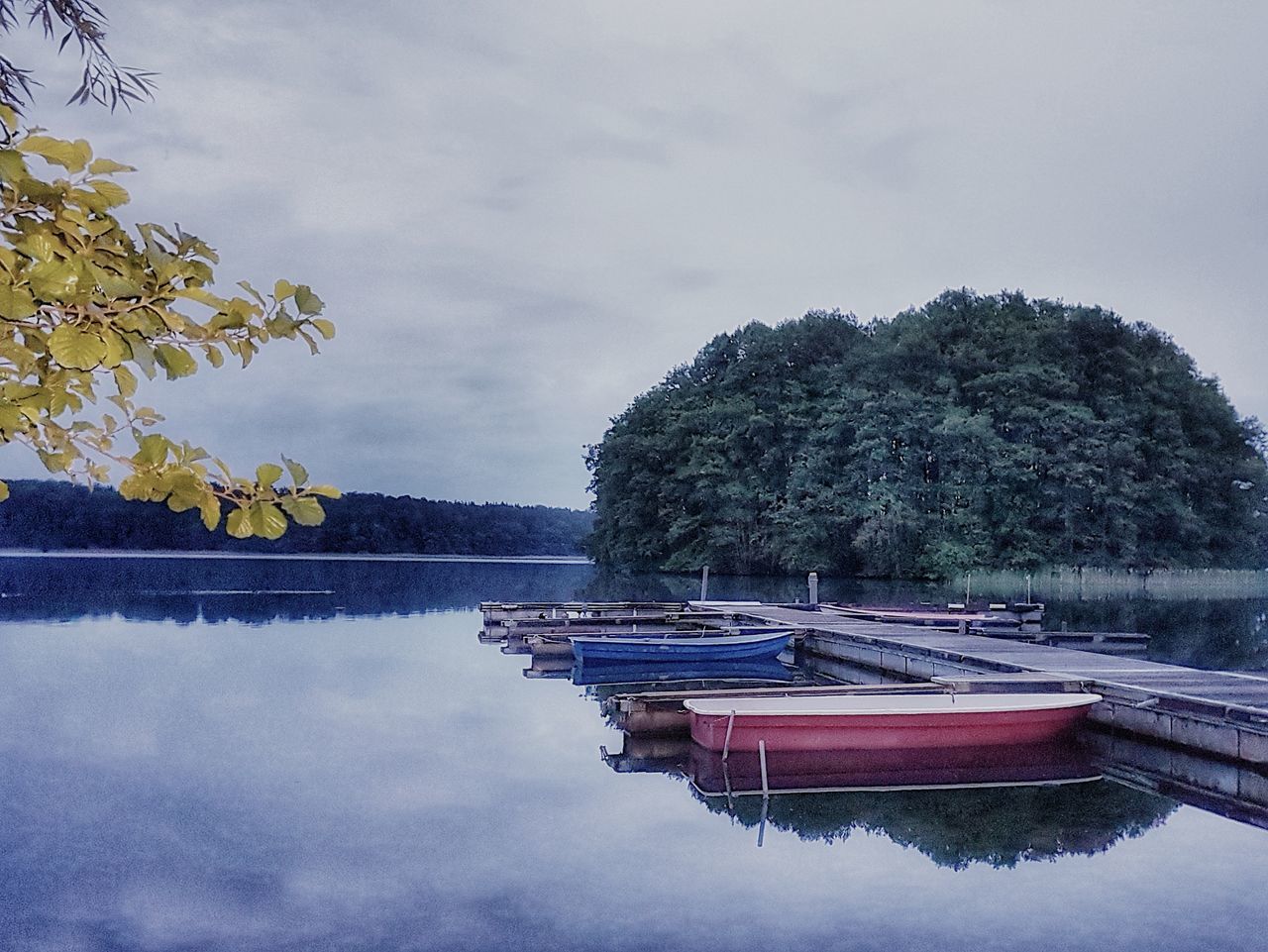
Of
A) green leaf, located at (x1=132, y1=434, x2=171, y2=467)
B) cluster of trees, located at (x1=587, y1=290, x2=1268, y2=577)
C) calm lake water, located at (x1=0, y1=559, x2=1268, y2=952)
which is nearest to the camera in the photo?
green leaf, located at (x1=132, y1=434, x2=171, y2=467)

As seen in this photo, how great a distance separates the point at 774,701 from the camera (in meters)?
12.5

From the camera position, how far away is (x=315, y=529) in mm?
90125

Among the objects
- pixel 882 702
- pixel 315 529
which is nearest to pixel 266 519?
pixel 882 702

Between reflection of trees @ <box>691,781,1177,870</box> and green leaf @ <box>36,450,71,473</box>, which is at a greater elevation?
green leaf @ <box>36,450,71,473</box>

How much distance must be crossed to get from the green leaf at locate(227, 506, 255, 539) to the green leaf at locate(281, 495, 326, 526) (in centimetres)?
6

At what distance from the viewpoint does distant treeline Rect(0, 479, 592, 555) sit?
89625 mm

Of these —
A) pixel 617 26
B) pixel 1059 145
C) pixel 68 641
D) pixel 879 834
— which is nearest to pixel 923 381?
pixel 1059 145

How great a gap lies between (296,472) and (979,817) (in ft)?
33.4

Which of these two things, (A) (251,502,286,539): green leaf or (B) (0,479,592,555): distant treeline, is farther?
(B) (0,479,592,555): distant treeline

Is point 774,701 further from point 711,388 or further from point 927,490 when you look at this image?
point 711,388

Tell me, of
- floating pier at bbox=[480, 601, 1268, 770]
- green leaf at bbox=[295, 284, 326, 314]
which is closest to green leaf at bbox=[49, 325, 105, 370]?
→ green leaf at bbox=[295, 284, 326, 314]

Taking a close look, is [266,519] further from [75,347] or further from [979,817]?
[979,817]

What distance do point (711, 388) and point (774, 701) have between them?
45.2m

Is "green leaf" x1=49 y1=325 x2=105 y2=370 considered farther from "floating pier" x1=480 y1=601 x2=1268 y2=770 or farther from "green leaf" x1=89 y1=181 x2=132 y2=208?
"floating pier" x1=480 y1=601 x2=1268 y2=770
